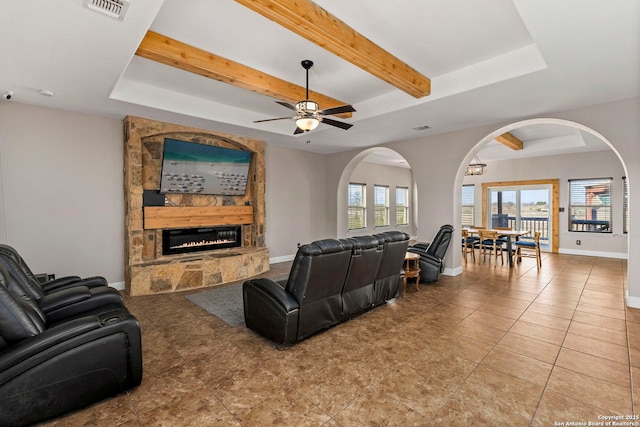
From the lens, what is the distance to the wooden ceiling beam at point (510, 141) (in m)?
6.60

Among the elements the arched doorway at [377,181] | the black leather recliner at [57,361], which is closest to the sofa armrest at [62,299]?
the black leather recliner at [57,361]

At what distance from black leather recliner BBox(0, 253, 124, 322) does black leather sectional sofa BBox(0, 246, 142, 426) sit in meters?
0.25

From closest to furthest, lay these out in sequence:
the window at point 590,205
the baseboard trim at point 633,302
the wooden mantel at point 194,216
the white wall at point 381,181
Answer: the baseboard trim at point 633,302 → the wooden mantel at point 194,216 → the window at point 590,205 → the white wall at point 381,181

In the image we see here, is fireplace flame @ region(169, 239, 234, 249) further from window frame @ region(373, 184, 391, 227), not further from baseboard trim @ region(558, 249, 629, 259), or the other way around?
baseboard trim @ region(558, 249, 629, 259)

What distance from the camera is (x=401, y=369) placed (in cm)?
252

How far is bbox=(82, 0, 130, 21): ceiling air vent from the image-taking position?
6.98 ft

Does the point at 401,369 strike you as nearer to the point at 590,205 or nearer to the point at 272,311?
the point at 272,311

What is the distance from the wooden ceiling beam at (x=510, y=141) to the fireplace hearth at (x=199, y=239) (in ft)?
20.1

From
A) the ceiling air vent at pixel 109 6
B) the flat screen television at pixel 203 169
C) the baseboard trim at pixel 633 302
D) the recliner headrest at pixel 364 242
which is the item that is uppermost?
the ceiling air vent at pixel 109 6

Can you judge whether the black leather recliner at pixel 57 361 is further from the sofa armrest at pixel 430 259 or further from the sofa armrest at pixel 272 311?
the sofa armrest at pixel 430 259

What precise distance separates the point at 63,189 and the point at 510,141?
885cm

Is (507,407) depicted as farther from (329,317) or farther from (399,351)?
(329,317)

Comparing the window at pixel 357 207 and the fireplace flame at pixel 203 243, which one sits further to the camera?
the window at pixel 357 207

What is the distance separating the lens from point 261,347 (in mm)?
2947
